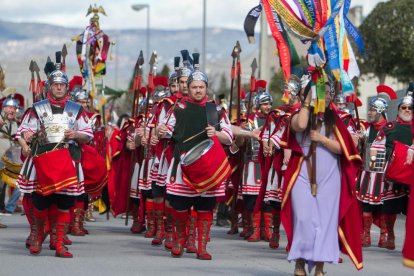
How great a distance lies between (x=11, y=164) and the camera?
19.1 metres

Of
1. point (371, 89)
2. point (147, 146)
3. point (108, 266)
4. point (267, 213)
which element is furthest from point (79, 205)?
point (371, 89)

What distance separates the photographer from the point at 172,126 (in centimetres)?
1320

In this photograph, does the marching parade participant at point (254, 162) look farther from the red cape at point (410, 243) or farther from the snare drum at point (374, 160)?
the red cape at point (410, 243)

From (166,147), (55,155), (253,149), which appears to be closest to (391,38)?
(253,149)

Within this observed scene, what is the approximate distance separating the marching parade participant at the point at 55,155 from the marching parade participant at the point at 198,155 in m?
1.00

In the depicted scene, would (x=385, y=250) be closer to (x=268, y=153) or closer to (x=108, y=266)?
(x=268, y=153)

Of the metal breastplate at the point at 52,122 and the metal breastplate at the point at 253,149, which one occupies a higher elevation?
the metal breastplate at the point at 52,122

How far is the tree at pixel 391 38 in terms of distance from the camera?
1265 inches

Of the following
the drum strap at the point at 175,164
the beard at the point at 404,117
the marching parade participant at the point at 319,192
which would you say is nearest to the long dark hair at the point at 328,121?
the marching parade participant at the point at 319,192

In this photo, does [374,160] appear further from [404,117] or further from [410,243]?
[410,243]

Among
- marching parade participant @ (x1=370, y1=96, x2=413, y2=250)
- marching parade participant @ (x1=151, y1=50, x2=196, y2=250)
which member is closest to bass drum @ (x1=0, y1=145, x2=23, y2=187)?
marching parade participant @ (x1=151, y1=50, x2=196, y2=250)

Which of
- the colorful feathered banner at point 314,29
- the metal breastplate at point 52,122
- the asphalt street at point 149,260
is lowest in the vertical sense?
the asphalt street at point 149,260

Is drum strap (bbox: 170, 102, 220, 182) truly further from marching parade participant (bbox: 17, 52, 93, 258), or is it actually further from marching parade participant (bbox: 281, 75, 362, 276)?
marching parade participant (bbox: 281, 75, 362, 276)

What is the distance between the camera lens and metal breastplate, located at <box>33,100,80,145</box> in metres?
13.1
